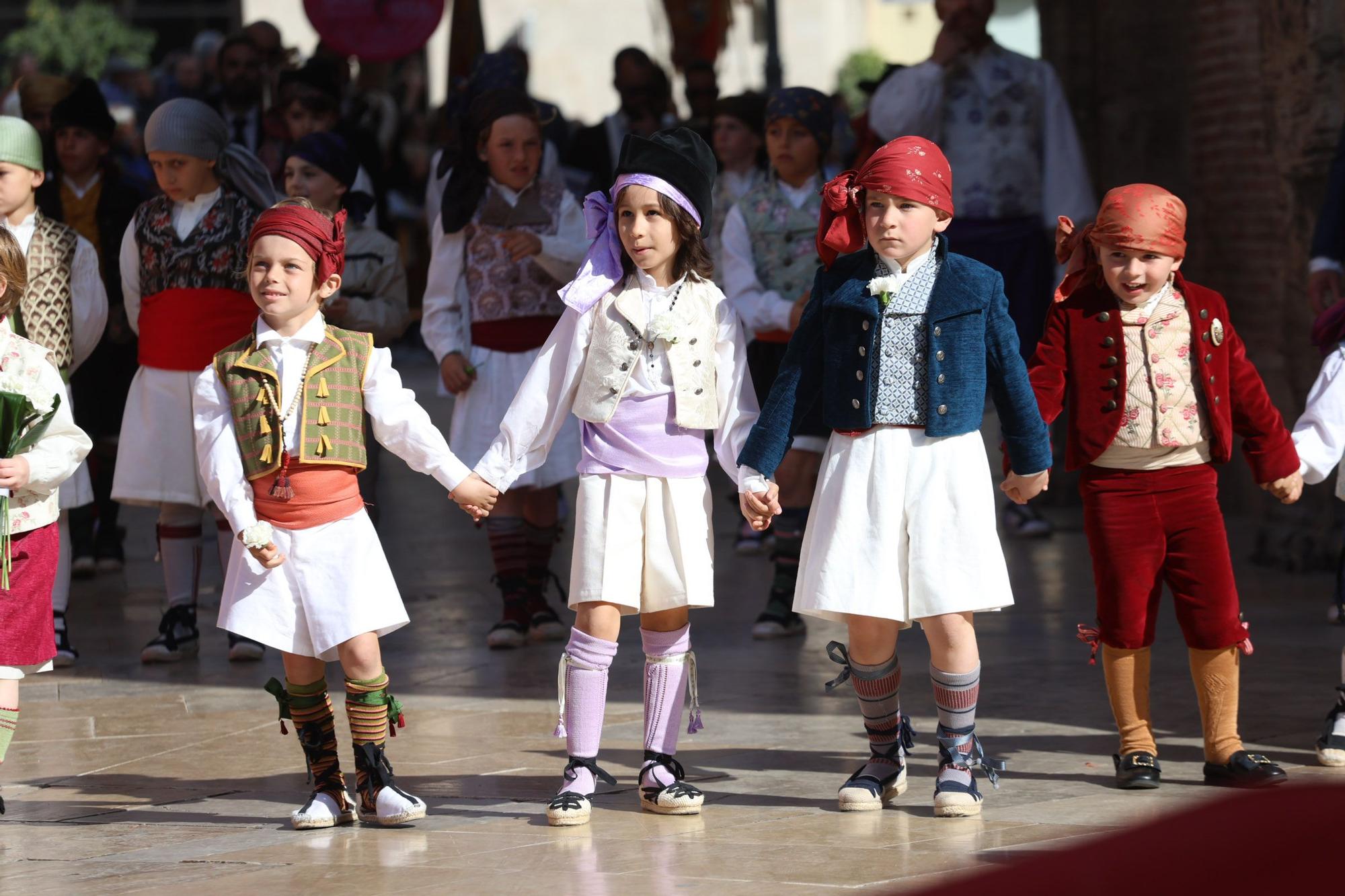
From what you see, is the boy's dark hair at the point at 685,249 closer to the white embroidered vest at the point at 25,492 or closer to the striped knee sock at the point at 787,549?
the white embroidered vest at the point at 25,492

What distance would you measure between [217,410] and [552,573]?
2.84 m

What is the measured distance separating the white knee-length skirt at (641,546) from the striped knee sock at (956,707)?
59 centimetres

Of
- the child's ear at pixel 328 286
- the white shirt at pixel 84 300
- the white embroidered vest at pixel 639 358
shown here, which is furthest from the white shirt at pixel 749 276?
the child's ear at pixel 328 286

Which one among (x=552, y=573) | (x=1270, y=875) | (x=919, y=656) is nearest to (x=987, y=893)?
(x=1270, y=875)

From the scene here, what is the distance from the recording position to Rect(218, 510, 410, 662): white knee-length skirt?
15.0 ft

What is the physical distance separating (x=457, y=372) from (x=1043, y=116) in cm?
292

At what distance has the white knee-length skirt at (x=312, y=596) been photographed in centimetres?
459

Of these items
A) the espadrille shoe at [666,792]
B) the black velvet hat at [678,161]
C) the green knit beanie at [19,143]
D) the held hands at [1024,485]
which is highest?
the green knit beanie at [19,143]

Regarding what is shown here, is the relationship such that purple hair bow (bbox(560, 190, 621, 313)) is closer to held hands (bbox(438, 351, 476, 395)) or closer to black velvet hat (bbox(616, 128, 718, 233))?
black velvet hat (bbox(616, 128, 718, 233))

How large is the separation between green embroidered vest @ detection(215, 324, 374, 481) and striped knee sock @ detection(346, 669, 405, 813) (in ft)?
1.73

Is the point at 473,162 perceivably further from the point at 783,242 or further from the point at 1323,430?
the point at 1323,430

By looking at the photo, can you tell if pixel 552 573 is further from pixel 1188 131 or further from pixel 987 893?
pixel 987 893

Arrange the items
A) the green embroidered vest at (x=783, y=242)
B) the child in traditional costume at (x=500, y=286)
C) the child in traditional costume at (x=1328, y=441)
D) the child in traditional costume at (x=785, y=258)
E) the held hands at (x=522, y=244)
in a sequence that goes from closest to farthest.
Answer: the child in traditional costume at (x=1328, y=441) < the held hands at (x=522, y=244) < the child in traditional costume at (x=500, y=286) < the child in traditional costume at (x=785, y=258) < the green embroidered vest at (x=783, y=242)

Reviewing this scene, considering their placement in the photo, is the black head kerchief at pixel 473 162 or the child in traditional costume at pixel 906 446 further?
the black head kerchief at pixel 473 162
